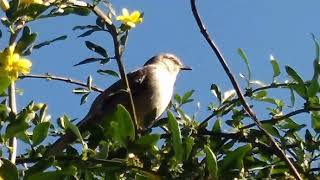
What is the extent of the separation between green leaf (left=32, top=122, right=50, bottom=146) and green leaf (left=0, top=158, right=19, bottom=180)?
0.32 m

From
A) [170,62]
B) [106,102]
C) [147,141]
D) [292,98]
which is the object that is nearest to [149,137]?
[147,141]

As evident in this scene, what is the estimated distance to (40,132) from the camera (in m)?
2.31

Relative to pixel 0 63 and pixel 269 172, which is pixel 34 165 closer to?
pixel 0 63

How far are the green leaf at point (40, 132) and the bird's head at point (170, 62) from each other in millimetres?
3978

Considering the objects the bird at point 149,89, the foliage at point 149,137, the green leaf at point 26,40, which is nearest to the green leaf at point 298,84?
the foliage at point 149,137

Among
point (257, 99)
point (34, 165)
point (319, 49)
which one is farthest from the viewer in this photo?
point (257, 99)

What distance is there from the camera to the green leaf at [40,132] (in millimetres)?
2297

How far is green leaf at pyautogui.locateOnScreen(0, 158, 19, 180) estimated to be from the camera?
196cm

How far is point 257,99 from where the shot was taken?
9.37 feet

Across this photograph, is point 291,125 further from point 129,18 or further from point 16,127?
point 16,127

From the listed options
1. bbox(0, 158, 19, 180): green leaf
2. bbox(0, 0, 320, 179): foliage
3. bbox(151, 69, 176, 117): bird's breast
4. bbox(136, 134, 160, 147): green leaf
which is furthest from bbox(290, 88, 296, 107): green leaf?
bbox(151, 69, 176, 117): bird's breast

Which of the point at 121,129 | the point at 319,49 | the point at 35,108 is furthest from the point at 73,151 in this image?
the point at 319,49

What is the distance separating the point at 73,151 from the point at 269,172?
2.22 feet

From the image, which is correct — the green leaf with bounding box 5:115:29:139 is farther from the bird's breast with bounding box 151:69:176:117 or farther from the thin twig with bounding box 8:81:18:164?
the bird's breast with bounding box 151:69:176:117
